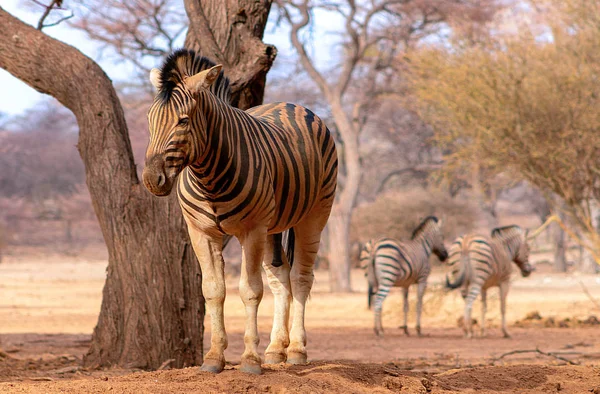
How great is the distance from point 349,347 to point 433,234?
395cm

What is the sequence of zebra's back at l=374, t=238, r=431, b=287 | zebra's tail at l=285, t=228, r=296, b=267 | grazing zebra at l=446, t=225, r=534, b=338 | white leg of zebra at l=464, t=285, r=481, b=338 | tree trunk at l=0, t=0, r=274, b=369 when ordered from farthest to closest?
1. zebra's back at l=374, t=238, r=431, b=287
2. grazing zebra at l=446, t=225, r=534, b=338
3. white leg of zebra at l=464, t=285, r=481, b=338
4. tree trunk at l=0, t=0, r=274, b=369
5. zebra's tail at l=285, t=228, r=296, b=267

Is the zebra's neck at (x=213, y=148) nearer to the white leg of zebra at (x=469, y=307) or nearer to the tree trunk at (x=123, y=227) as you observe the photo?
the tree trunk at (x=123, y=227)

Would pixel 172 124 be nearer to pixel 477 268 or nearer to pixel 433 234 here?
pixel 477 268


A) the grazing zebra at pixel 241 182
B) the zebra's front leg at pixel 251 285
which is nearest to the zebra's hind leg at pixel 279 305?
the grazing zebra at pixel 241 182

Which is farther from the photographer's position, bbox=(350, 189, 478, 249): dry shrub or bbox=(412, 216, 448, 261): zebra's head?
bbox=(350, 189, 478, 249): dry shrub

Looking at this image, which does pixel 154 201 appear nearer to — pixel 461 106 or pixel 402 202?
pixel 461 106

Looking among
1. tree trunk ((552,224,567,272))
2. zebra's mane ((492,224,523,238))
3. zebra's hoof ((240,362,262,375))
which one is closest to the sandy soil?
zebra's hoof ((240,362,262,375))

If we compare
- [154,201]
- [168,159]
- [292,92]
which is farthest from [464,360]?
[292,92]

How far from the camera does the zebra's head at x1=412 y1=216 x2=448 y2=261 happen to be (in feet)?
47.1

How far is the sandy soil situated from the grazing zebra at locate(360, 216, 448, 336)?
732mm

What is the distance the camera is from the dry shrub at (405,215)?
93.6ft

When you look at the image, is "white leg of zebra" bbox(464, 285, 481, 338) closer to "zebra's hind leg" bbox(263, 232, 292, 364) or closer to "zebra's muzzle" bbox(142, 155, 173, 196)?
"zebra's hind leg" bbox(263, 232, 292, 364)

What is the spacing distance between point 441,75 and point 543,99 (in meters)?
2.41

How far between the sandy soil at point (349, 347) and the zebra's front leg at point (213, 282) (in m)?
0.11
